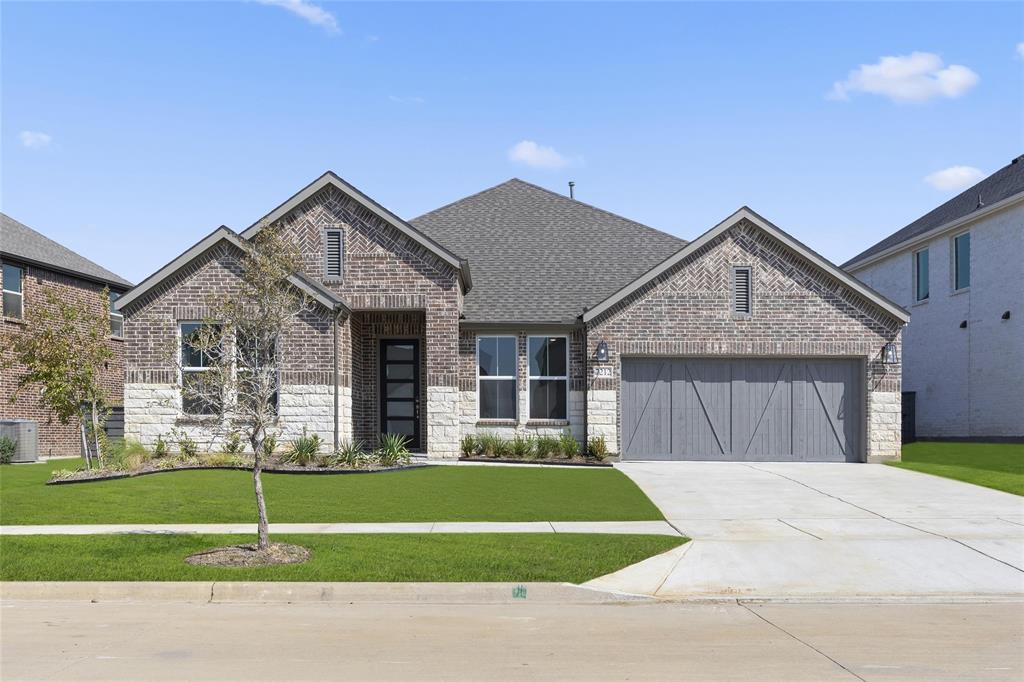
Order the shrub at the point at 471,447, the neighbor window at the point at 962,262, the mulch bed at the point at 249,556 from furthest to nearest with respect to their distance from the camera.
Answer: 1. the neighbor window at the point at 962,262
2. the shrub at the point at 471,447
3. the mulch bed at the point at 249,556

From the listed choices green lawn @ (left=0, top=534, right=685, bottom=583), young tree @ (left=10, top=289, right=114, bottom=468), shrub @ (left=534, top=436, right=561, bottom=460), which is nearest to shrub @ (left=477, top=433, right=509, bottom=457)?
shrub @ (left=534, top=436, right=561, bottom=460)

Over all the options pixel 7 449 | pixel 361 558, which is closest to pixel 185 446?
pixel 7 449

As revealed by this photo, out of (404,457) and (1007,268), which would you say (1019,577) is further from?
(1007,268)

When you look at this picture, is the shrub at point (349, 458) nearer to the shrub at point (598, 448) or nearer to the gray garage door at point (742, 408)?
the shrub at point (598, 448)

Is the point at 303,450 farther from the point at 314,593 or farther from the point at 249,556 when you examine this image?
the point at 314,593

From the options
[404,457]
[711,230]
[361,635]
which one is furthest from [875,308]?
[361,635]

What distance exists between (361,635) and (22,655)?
102 inches

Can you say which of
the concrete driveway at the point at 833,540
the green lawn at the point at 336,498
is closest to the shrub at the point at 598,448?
the green lawn at the point at 336,498

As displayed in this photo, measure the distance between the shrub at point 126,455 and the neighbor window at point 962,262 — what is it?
2389cm

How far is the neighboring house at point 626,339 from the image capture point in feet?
67.9

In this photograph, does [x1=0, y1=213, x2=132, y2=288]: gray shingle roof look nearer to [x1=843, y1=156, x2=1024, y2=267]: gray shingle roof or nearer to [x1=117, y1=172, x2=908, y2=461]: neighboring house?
[x1=117, y1=172, x2=908, y2=461]: neighboring house

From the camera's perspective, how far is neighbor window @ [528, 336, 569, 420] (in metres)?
22.0

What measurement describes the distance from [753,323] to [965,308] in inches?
405

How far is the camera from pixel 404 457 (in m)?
19.3
